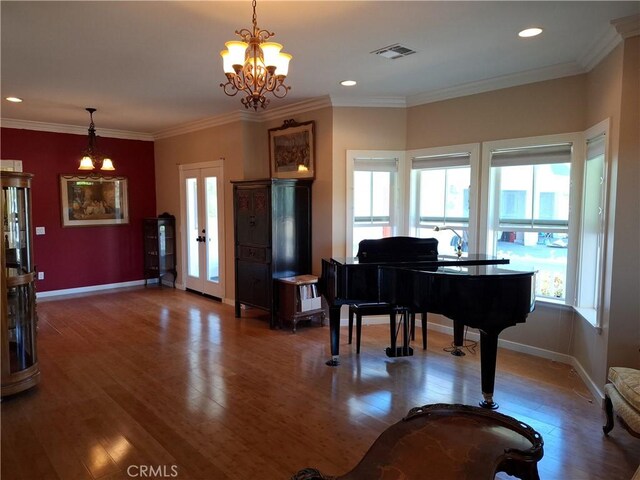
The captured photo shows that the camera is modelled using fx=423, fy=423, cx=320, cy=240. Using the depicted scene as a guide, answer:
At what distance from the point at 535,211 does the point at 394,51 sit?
208cm

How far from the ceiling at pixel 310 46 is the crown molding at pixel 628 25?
62mm

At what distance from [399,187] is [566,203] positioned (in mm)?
1800

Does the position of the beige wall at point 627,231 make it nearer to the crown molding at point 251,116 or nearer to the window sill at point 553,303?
the window sill at point 553,303

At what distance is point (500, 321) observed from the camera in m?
2.85

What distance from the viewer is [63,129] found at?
6.55 metres

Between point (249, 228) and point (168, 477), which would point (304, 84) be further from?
point (168, 477)

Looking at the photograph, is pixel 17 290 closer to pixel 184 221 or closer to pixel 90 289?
pixel 184 221

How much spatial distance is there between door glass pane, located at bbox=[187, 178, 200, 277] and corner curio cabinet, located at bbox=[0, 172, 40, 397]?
3.43 m

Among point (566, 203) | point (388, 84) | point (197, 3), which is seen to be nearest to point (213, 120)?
point (388, 84)

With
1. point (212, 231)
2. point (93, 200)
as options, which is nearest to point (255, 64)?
point (212, 231)

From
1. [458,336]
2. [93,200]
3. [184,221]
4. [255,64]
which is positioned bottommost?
[458,336]

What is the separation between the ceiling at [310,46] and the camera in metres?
2.67

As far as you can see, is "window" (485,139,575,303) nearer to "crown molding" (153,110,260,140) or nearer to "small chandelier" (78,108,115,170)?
"crown molding" (153,110,260,140)

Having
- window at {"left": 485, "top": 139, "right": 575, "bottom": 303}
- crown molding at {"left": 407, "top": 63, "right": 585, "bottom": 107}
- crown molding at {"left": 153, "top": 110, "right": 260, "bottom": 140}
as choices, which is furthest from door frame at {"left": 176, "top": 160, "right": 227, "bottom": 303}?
window at {"left": 485, "top": 139, "right": 575, "bottom": 303}
